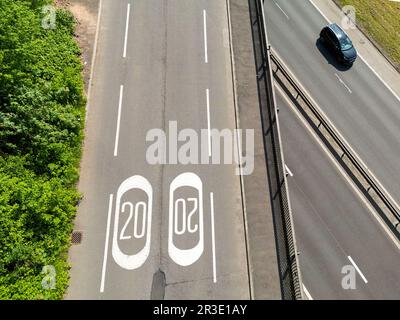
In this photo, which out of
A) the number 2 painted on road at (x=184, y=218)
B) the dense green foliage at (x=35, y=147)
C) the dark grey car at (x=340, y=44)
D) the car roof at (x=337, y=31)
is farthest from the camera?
Answer: the car roof at (x=337, y=31)

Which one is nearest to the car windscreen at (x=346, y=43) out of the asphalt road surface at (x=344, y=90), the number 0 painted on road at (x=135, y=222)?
the asphalt road surface at (x=344, y=90)

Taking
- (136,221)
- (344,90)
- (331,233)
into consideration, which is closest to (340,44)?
(344,90)

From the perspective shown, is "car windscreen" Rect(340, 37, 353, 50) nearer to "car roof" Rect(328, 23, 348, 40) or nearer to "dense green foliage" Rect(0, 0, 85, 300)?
"car roof" Rect(328, 23, 348, 40)

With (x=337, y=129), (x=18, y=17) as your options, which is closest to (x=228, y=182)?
(x=337, y=129)

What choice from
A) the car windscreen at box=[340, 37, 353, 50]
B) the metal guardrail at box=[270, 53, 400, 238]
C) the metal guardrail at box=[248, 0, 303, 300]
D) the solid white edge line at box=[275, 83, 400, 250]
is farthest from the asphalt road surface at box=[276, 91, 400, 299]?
the car windscreen at box=[340, 37, 353, 50]

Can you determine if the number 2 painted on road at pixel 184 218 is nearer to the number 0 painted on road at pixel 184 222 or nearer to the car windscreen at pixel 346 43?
the number 0 painted on road at pixel 184 222

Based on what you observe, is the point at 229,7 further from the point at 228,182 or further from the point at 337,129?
the point at 228,182

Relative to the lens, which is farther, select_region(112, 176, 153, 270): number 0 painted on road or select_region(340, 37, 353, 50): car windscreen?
select_region(340, 37, 353, 50): car windscreen

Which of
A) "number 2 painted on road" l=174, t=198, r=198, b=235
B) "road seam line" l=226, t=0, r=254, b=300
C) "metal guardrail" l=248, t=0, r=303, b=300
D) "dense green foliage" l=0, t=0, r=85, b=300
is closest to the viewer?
"dense green foliage" l=0, t=0, r=85, b=300
